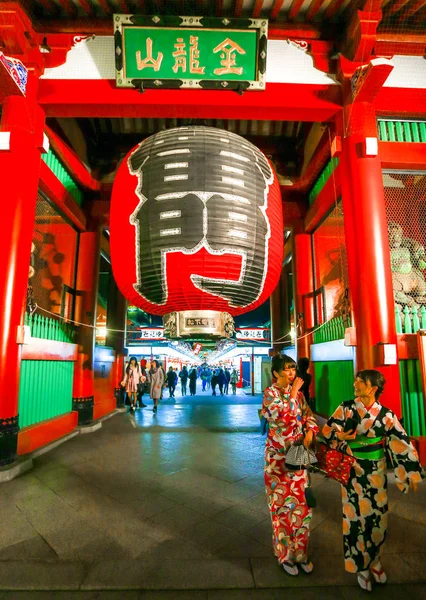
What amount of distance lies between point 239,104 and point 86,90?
8.22 ft

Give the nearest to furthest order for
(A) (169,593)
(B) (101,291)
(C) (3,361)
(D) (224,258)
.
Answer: (A) (169,593), (D) (224,258), (C) (3,361), (B) (101,291)

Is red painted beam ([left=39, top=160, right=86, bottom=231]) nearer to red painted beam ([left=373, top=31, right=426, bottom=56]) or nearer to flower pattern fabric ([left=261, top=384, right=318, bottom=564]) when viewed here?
flower pattern fabric ([left=261, top=384, right=318, bottom=564])

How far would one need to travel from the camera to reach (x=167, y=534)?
2895 mm

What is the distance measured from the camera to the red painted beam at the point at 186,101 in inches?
207

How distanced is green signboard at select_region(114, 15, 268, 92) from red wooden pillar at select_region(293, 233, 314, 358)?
4423 mm

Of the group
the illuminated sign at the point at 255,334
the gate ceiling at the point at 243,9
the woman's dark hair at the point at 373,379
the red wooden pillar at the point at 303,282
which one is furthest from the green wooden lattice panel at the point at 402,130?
the illuminated sign at the point at 255,334

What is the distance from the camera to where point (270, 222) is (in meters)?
3.58

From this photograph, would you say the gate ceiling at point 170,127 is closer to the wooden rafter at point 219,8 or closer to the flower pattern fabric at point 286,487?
the wooden rafter at point 219,8

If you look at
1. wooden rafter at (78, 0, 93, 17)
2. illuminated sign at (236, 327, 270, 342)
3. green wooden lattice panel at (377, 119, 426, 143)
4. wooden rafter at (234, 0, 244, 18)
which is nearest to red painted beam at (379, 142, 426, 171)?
green wooden lattice panel at (377, 119, 426, 143)

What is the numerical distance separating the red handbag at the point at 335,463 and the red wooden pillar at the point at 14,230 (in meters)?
4.30

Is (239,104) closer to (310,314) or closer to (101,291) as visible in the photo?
(310,314)

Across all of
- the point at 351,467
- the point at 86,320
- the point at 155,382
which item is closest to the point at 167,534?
the point at 351,467

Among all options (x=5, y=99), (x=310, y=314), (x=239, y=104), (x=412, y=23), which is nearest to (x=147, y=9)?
(x=239, y=104)

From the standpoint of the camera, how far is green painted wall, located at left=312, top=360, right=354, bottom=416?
19.6ft
